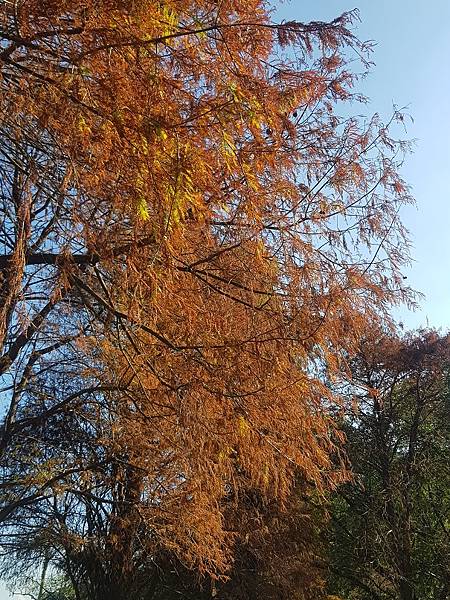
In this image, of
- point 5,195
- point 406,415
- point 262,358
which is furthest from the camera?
point 406,415

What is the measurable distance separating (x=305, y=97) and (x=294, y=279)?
101 cm

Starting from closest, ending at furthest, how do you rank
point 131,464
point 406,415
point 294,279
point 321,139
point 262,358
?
1. point 262,358
2. point 294,279
3. point 321,139
4. point 131,464
5. point 406,415

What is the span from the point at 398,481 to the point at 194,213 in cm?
A: 995

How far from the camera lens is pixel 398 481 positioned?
37.6 ft

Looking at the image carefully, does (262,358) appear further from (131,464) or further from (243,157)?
(131,464)

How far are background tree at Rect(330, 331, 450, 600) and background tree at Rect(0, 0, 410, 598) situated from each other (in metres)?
7.54

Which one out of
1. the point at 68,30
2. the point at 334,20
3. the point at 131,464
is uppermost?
the point at 334,20

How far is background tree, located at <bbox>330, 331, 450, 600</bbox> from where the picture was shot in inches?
443

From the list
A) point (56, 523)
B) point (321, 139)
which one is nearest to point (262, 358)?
point (321, 139)

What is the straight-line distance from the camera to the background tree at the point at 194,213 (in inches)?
98.6

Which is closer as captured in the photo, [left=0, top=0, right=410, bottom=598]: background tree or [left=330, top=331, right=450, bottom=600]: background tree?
[left=0, top=0, right=410, bottom=598]: background tree

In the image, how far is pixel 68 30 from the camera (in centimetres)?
246

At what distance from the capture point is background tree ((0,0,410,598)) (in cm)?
250

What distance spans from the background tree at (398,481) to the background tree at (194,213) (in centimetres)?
754
